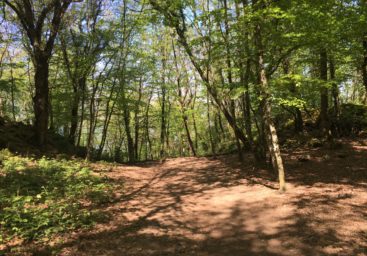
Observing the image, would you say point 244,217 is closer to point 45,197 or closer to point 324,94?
point 45,197

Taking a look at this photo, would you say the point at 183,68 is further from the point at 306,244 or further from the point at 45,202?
the point at 306,244

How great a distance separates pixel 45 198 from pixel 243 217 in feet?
17.2

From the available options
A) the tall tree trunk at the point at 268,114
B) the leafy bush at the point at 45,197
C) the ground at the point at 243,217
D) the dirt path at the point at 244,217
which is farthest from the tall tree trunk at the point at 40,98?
the tall tree trunk at the point at 268,114

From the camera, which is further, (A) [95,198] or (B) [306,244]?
(A) [95,198]

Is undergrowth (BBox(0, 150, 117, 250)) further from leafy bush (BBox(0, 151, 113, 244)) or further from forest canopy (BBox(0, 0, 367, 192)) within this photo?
forest canopy (BBox(0, 0, 367, 192))

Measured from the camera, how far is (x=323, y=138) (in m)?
15.1

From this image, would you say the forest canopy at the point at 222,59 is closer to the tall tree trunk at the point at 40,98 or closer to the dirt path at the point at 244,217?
the tall tree trunk at the point at 40,98

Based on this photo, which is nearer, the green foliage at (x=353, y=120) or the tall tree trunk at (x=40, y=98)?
the tall tree trunk at (x=40, y=98)

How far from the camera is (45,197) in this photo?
8211mm

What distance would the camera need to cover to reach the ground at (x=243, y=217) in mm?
5559

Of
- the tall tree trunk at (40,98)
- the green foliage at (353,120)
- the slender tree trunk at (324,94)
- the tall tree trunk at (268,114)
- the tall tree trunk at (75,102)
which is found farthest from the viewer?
the tall tree trunk at (75,102)

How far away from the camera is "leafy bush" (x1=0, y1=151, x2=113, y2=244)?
6370 millimetres

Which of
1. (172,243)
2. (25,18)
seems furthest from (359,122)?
(25,18)

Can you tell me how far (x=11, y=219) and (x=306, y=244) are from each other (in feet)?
19.7
